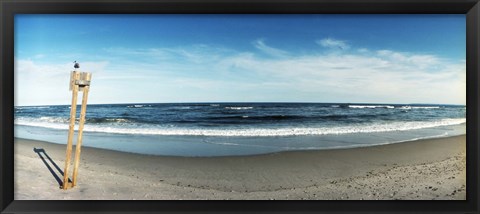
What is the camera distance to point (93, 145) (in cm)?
551

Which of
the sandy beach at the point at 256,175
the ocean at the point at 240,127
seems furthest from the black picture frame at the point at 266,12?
the ocean at the point at 240,127

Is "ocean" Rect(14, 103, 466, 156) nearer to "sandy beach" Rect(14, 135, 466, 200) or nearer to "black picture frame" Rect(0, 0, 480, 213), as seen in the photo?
"sandy beach" Rect(14, 135, 466, 200)

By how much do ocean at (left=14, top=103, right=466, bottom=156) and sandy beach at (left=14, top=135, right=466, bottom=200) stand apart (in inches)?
18.8

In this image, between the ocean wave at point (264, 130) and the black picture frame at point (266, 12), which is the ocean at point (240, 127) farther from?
the black picture frame at point (266, 12)

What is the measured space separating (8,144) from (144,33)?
1.65m

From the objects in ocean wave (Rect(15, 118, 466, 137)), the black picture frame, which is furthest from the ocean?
the black picture frame

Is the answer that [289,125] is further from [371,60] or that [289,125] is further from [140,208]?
[140,208]

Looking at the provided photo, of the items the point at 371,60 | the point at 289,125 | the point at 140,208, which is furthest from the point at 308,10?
the point at 289,125

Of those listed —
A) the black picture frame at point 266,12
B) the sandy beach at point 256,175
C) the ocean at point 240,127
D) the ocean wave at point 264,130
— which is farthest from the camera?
the ocean wave at point 264,130

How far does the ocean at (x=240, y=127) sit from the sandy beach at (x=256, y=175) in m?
0.48

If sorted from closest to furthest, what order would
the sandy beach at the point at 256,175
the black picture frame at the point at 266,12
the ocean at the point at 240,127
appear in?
the black picture frame at the point at 266,12, the sandy beach at the point at 256,175, the ocean at the point at 240,127

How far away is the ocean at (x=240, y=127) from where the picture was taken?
5293mm

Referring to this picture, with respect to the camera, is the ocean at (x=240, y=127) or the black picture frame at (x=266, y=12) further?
the ocean at (x=240, y=127)

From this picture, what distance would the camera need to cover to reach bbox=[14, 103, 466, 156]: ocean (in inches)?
208
